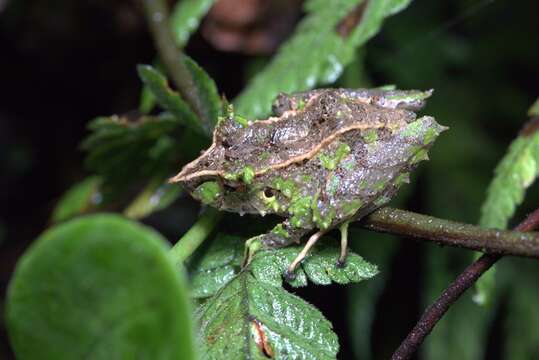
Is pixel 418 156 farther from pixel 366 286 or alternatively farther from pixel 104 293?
pixel 366 286

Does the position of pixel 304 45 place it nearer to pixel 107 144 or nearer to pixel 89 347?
pixel 107 144

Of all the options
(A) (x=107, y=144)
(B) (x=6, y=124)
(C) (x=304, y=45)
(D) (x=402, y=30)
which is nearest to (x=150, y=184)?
(A) (x=107, y=144)

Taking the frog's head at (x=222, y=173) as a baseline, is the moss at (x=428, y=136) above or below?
above

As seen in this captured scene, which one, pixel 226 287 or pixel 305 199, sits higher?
pixel 305 199

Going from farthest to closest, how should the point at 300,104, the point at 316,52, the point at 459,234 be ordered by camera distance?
the point at 316,52, the point at 300,104, the point at 459,234

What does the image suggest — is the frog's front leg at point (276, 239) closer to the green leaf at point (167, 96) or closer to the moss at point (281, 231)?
the moss at point (281, 231)

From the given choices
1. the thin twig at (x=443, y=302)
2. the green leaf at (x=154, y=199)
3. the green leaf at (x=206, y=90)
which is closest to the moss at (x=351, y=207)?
the thin twig at (x=443, y=302)

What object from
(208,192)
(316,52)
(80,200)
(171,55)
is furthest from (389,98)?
(80,200)
